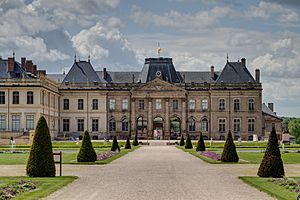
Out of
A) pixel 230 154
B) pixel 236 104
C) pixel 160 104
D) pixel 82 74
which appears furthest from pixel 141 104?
pixel 230 154

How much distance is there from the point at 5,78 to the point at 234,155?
4042 centimetres

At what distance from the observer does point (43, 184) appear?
1691 cm

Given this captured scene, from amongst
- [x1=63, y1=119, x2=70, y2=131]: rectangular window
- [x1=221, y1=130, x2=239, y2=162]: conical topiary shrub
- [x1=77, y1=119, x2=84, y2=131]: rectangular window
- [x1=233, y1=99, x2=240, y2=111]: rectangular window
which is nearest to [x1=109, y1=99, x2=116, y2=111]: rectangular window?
[x1=77, y1=119, x2=84, y2=131]: rectangular window

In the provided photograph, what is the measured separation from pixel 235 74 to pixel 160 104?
9392 millimetres

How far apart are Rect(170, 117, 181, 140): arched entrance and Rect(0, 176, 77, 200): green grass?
182ft

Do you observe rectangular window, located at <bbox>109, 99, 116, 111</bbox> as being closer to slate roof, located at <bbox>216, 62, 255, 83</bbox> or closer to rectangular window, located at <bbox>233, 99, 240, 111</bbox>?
slate roof, located at <bbox>216, 62, 255, 83</bbox>

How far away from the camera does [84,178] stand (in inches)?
762

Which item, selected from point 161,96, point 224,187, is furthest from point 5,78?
point 224,187

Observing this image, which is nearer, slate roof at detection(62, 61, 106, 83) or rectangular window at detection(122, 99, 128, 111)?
rectangular window at detection(122, 99, 128, 111)

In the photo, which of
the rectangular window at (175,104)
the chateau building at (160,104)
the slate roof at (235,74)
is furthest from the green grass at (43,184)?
the slate roof at (235,74)

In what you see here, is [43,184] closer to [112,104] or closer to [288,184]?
[288,184]

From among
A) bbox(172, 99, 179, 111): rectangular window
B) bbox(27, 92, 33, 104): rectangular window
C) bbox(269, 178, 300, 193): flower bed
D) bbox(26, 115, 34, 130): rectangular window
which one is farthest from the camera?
bbox(172, 99, 179, 111): rectangular window

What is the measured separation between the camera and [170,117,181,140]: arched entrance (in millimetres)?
75488

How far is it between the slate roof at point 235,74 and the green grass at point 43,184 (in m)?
57.2
